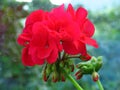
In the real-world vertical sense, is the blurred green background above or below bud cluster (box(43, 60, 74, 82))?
below

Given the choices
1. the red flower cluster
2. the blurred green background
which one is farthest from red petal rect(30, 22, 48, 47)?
the blurred green background

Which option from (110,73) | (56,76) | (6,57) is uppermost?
(56,76)

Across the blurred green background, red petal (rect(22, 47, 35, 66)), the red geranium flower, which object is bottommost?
the blurred green background

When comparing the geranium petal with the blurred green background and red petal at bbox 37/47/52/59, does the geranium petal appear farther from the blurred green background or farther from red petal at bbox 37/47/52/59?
the blurred green background

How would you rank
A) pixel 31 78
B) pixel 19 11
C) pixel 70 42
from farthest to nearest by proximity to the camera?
1. pixel 31 78
2. pixel 19 11
3. pixel 70 42

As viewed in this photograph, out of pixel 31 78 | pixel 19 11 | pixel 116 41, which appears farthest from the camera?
pixel 116 41

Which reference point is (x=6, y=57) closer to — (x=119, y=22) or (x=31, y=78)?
(x=31, y=78)

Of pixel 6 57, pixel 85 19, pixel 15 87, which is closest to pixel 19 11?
pixel 6 57

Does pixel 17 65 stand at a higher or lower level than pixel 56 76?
lower
